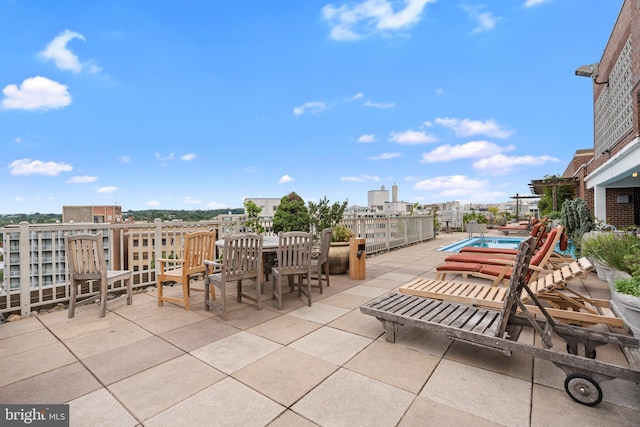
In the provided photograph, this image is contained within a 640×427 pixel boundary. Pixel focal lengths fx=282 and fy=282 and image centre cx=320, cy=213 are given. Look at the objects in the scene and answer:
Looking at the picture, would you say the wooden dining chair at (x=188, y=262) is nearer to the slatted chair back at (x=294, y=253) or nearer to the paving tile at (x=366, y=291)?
the slatted chair back at (x=294, y=253)

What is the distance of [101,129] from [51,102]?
502 cm

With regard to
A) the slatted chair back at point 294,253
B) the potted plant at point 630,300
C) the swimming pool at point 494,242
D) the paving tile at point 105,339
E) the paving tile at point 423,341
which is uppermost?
the slatted chair back at point 294,253

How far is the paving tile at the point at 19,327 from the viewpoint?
10.2 ft

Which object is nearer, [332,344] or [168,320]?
[332,344]

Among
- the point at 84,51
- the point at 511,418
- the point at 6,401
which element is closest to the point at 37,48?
the point at 84,51

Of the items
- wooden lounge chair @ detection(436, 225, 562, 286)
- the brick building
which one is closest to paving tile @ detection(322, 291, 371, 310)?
wooden lounge chair @ detection(436, 225, 562, 286)

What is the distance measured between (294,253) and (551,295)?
313 centimetres

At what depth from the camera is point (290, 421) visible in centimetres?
168

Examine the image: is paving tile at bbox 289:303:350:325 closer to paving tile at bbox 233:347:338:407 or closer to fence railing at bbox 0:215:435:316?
paving tile at bbox 233:347:338:407

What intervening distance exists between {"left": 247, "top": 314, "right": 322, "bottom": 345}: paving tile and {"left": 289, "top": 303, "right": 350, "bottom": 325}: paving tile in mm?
117

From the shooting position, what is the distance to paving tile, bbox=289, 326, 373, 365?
2492mm

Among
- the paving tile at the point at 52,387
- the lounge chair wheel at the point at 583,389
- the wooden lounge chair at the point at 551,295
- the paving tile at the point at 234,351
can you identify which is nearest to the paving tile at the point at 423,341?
the wooden lounge chair at the point at 551,295

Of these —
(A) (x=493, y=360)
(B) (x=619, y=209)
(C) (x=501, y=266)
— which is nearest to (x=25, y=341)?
(A) (x=493, y=360)

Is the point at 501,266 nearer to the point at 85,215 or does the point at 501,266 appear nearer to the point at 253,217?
the point at 253,217
